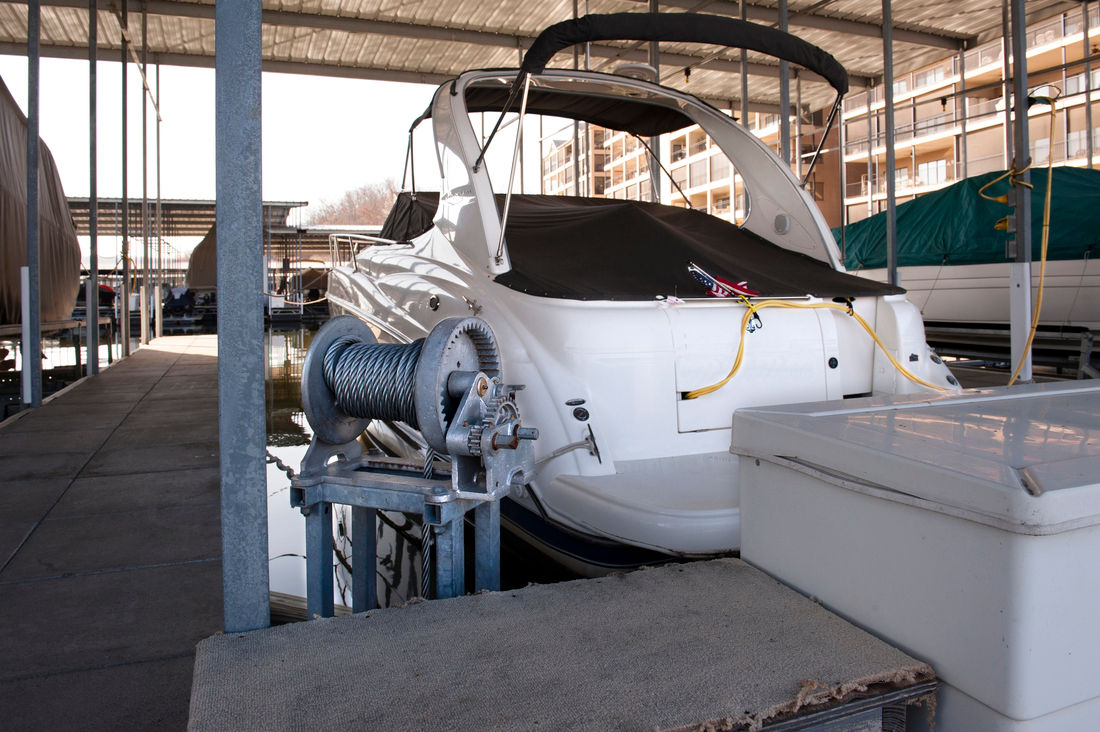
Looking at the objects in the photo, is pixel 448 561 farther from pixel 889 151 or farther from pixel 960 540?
pixel 889 151

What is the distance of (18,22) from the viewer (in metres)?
10.9

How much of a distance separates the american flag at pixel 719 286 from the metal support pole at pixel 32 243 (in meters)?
6.22

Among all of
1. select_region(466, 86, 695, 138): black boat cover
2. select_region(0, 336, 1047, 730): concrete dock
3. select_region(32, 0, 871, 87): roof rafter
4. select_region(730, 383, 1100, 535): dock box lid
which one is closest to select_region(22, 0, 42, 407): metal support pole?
select_region(0, 336, 1047, 730): concrete dock

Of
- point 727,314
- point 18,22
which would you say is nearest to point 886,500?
point 727,314

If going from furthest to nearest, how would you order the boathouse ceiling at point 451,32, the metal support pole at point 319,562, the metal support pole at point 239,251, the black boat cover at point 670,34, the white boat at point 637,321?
the boathouse ceiling at point 451,32 → the black boat cover at point 670,34 → the white boat at point 637,321 → the metal support pole at point 319,562 → the metal support pole at point 239,251

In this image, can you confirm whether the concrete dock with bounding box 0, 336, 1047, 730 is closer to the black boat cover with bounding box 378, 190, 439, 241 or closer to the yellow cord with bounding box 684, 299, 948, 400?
the yellow cord with bounding box 684, 299, 948, 400

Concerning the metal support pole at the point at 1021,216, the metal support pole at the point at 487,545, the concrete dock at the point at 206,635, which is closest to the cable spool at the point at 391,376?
the metal support pole at the point at 487,545

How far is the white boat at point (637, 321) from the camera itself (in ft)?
9.27

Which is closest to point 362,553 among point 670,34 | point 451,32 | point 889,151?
point 670,34

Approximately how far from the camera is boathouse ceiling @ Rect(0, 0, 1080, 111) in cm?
1027

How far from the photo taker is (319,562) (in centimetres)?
245

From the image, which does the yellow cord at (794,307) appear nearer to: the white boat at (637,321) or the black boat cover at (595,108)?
the white boat at (637,321)

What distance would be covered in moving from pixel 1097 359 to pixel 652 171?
14.3 feet

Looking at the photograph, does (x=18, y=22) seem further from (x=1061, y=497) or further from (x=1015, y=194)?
(x=1061, y=497)
